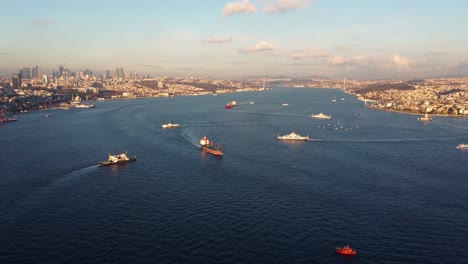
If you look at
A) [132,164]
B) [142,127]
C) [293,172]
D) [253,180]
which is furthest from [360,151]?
[142,127]

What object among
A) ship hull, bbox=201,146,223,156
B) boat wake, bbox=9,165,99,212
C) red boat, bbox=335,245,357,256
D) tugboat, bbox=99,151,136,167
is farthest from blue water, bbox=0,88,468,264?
ship hull, bbox=201,146,223,156

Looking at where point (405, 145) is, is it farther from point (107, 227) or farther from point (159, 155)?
point (107, 227)

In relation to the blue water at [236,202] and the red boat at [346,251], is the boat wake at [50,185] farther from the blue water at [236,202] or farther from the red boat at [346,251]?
the red boat at [346,251]

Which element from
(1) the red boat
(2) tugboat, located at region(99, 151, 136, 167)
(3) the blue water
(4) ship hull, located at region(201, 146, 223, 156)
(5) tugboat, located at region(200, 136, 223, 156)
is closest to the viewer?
(1) the red boat

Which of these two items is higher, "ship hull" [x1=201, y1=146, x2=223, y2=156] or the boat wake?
"ship hull" [x1=201, y1=146, x2=223, y2=156]

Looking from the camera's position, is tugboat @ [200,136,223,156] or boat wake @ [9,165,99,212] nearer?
boat wake @ [9,165,99,212]

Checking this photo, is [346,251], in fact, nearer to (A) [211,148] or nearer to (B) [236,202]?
(B) [236,202]

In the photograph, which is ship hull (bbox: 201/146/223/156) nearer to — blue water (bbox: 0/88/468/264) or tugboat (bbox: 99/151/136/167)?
blue water (bbox: 0/88/468/264)

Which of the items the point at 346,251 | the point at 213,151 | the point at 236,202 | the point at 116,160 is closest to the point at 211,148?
the point at 213,151
